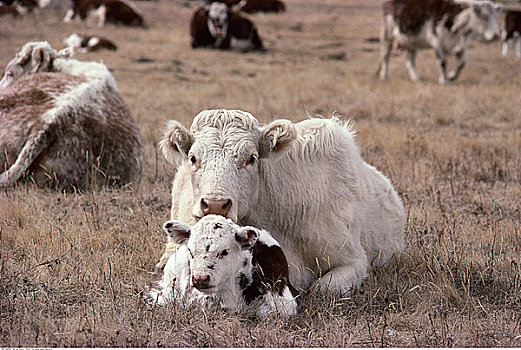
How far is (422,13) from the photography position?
17875mm

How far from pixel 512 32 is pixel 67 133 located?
2033 cm

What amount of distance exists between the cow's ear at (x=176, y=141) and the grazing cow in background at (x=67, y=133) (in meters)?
2.04

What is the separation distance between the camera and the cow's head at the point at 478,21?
17.4m

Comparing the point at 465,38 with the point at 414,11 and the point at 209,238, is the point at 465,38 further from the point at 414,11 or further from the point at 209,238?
the point at 209,238

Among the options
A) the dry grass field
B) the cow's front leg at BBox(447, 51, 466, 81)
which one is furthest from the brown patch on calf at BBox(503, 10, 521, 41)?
the dry grass field

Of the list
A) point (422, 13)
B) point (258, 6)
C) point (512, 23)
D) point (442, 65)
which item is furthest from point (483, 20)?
point (258, 6)

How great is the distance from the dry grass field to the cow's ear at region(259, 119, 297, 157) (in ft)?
3.70

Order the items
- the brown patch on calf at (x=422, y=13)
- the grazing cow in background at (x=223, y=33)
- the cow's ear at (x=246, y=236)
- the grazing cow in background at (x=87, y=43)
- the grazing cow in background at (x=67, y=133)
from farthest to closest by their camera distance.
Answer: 1. the grazing cow in background at (x=223, y=33)
2. the grazing cow in background at (x=87, y=43)
3. the brown patch on calf at (x=422, y=13)
4. the grazing cow in background at (x=67, y=133)
5. the cow's ear at (x=246, y=236)

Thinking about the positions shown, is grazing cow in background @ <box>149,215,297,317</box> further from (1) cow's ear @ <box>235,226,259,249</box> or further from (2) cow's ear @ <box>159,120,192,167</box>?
(2) cow's ear @ <box>159,120,192,167</box>

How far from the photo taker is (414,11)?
1797 centimetres

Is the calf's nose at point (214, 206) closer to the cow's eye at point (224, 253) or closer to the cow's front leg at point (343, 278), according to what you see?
the cow's eye at point (224, 253)

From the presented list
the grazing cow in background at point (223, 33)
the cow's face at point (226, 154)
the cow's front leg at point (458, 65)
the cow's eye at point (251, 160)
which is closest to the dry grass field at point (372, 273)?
the cow's face at point (226, 154)

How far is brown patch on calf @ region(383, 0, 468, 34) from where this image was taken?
58.0 ft

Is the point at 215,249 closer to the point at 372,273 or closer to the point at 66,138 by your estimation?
the point at 372,273
